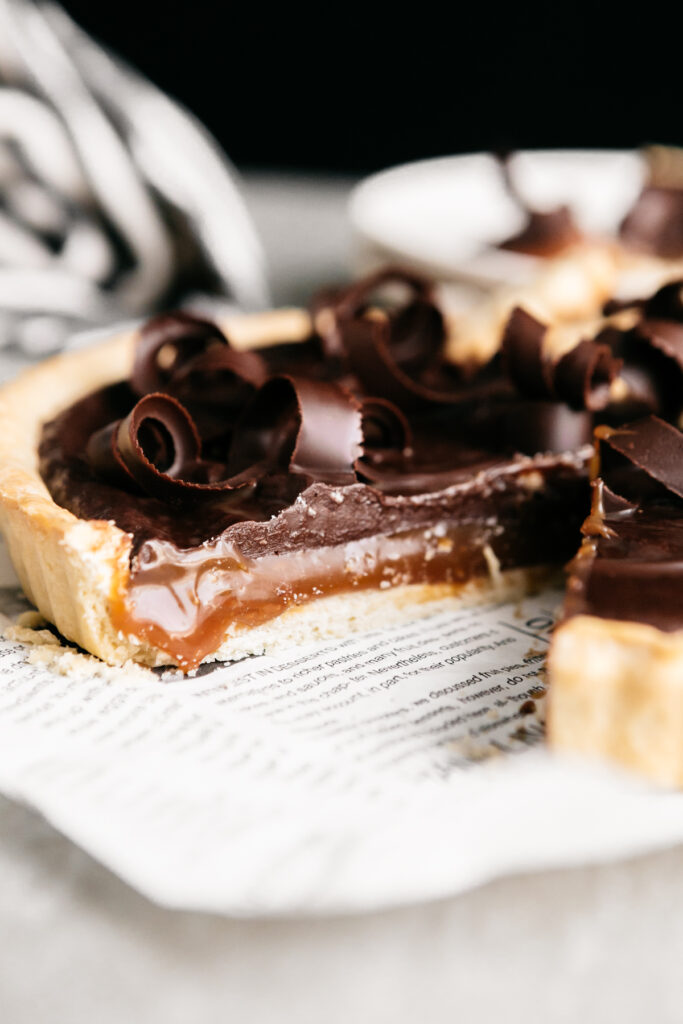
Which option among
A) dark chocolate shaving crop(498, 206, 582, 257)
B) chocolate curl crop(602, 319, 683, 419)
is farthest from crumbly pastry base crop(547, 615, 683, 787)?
dark chocolate shaving crop(498, 206, 582, 257)

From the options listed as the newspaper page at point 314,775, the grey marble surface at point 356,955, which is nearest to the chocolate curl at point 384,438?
the newspaper page at point 314,775

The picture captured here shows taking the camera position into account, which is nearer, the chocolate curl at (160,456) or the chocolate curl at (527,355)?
the chocolate curl at (160,456)

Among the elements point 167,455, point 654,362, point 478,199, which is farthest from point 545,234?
point 167,455

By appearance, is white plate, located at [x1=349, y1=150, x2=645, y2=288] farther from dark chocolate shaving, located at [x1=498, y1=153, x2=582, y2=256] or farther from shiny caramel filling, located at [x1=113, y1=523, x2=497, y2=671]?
shiny caramel filling, located at [x1=113, y1=523, x2=497, y2=671]

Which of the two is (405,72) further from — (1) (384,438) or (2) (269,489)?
(2) (269,489)

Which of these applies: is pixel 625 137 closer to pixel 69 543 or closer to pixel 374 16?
pixel 374 16

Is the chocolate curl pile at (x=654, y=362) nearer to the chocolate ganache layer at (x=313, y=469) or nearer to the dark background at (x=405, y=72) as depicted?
the chocolate ganache layer at (x=313, y=469)
